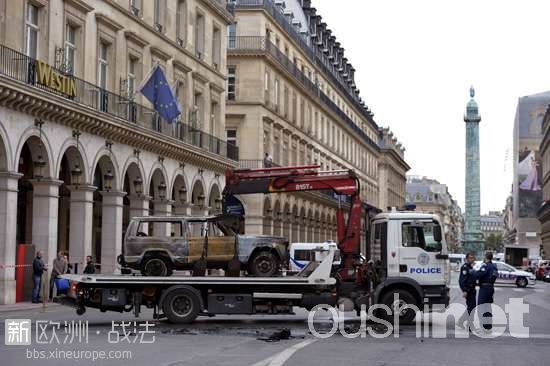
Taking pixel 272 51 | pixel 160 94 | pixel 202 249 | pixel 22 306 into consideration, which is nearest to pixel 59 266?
pixel 22 306

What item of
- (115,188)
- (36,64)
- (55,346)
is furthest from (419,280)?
(115,188)

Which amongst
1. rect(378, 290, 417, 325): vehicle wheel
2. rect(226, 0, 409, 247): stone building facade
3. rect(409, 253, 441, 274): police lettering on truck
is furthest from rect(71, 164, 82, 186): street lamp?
rect(226, 0, 409, 247): stone building facade

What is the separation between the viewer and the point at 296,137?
67625mm

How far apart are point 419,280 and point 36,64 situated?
14.7 m

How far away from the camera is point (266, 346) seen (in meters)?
16.9

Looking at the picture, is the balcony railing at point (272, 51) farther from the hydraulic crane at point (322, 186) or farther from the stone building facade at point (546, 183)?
the hydraulic crane at point (322, 186)

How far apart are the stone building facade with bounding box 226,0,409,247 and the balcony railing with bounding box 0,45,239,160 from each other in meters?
6.64

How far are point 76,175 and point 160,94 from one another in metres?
5.24

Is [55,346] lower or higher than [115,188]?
lower

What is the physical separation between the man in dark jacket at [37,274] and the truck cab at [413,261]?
12.3 m

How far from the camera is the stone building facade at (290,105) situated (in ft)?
191

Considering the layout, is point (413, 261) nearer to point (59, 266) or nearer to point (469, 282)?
point (469, 282)

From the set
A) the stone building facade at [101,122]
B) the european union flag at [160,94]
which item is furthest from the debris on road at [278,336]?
the european union flag at [160,94]

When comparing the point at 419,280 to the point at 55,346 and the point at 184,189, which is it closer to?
the point at 55,346
